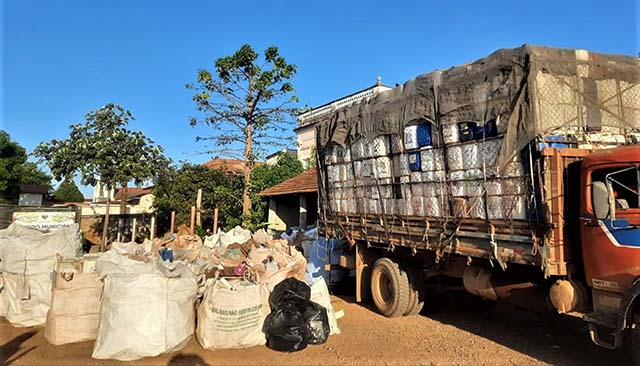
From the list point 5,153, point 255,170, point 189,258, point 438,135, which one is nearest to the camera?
point 438,135

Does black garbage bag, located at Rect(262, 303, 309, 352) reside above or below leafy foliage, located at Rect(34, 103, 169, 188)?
below

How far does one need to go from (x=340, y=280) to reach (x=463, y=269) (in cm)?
396

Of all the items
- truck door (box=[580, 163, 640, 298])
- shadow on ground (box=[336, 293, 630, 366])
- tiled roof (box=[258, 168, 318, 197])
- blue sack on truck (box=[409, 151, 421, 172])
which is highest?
tiled roof (box=[258, 168, 318, 197])

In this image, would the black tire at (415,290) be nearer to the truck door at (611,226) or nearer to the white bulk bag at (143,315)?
the truck door at (611,226)

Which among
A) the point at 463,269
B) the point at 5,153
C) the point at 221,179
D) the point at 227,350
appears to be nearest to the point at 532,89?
the point at 463,269

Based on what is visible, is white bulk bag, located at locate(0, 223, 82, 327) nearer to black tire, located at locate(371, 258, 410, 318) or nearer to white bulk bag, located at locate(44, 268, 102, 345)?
white bulk bag, located at locate(44, 268, 102, 345)

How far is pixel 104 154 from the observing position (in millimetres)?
20297

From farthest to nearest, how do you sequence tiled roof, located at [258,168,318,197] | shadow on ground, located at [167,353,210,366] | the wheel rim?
tiled roof, located at [258,168,318,197]
the wheel rim
shadow on ground, located at [167,353,210,366]

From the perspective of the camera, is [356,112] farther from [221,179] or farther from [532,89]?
[221,179]

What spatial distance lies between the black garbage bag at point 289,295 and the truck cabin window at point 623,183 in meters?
3.48

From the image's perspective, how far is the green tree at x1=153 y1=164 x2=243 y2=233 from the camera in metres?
16.3

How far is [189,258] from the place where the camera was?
27.1ft

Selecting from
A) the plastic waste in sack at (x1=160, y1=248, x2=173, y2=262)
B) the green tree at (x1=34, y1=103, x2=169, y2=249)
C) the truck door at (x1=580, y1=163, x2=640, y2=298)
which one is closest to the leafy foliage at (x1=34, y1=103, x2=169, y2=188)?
the green tree at (x1=34, y1=103, x2=169, y2=249)

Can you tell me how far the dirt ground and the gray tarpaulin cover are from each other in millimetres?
Answer: 2370
